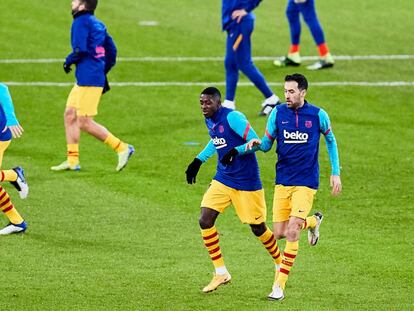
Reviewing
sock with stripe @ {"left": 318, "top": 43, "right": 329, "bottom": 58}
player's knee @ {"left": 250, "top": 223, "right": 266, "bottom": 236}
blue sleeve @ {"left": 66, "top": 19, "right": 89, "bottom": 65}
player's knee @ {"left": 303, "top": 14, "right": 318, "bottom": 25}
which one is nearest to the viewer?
player's knee @ {"left": 250, "top": 223, "right": 266, "bottom": 236}

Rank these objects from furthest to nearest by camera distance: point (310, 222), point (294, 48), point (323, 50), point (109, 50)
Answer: point (294, 48) → point (323, 50) → point (109, 50) → point (310, 222)

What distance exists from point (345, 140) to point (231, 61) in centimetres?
253

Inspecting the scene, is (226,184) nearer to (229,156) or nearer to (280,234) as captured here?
(229,156)

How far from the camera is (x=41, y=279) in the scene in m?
13.5

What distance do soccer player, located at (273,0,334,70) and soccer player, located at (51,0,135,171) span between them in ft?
22.8

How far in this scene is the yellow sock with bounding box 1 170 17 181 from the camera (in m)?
15.7

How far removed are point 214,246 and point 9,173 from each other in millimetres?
3846

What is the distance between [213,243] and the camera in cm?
1304

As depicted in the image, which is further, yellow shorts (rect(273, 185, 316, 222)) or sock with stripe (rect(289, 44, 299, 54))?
sock with stripe (rect(289, 44, 299, 54))

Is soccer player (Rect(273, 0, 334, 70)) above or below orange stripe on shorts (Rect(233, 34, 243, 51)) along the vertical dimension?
below

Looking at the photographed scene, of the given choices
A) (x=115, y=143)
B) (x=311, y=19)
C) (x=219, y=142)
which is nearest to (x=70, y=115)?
(x=115, y=143)

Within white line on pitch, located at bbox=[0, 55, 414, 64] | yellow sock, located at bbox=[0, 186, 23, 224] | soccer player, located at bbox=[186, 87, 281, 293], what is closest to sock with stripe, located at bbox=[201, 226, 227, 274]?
soccer player, located at bbox=[186, 87, 281, 293]

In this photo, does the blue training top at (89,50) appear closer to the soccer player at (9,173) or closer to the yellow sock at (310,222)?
the soccer player at (9,173)

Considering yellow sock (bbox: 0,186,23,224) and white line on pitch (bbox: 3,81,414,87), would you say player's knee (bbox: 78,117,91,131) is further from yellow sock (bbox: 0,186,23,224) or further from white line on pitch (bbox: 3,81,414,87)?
white line on pitch (bbox: 3,81,414,87)
